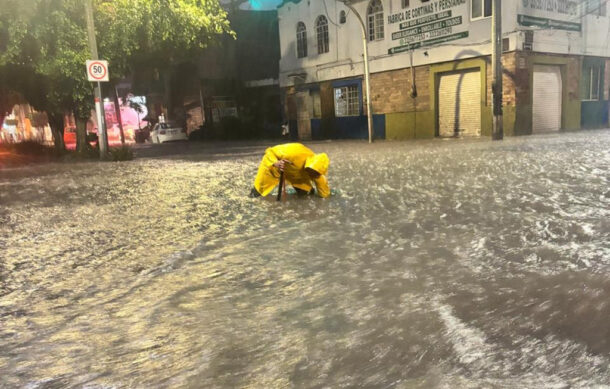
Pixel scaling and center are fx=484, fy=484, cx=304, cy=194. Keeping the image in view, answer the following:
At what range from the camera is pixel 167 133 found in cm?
3344

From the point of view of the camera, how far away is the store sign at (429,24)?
1898cm

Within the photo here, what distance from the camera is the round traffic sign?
14.5 m

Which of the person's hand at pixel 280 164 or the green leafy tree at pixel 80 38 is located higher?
the green leafy tree at pixel 80 38

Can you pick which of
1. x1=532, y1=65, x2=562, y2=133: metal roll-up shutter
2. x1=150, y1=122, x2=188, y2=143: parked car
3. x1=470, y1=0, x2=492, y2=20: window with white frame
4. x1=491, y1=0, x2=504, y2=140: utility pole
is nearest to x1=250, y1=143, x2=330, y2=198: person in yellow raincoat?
x1=491, y1=0, x2=504, y2=140: utility pole

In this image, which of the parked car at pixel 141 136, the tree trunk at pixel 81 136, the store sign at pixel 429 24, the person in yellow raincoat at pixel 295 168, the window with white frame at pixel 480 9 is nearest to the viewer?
the person in yellow raincoat at pixel 295 168

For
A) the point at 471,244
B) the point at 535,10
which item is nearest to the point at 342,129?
the point at 535,10

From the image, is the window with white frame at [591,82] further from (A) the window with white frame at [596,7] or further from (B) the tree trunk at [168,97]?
(B) the tree trunk at [168,97]

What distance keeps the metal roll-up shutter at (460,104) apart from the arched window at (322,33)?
7340 mm

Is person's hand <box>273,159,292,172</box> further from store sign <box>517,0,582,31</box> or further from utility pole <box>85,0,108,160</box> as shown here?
store sign <box>517,0,582,31</box>

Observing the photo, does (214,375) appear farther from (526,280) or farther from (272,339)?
(526,280)

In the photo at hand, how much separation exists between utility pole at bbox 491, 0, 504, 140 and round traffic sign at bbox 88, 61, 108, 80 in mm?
12063

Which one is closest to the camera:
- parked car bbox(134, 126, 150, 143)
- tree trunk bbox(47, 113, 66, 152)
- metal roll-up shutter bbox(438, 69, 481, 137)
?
metal roll-up shutter bbox(438, 69, 481, 137)

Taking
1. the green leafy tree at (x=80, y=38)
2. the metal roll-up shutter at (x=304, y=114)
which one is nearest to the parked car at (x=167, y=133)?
the metal roll-up shutter at (x=304, y=114)

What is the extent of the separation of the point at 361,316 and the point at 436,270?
3.30 feet
